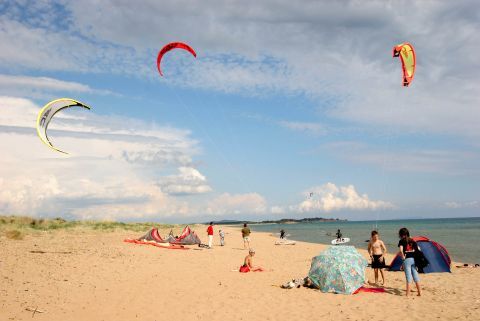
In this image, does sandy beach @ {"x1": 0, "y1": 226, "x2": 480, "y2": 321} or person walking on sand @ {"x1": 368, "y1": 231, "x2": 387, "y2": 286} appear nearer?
sandy beach @ {"x1": 0, "y1": 226, "x2": 480, "y2": 321}

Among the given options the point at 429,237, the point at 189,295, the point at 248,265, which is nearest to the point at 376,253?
the point at 248,265

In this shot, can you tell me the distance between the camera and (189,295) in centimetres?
996

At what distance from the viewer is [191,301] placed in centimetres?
935

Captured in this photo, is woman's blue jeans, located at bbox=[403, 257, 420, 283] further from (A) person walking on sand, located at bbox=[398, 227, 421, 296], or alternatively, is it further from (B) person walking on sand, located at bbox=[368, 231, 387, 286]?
(B) person walking on sand, located at bbox=[368, 231, 387, 286]

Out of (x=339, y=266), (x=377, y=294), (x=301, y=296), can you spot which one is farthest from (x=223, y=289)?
(x=377, y=294)

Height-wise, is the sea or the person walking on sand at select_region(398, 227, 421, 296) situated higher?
the person walking on sand at select_region(398, 227, 421, 296)

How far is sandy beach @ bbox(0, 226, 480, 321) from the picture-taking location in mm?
8188

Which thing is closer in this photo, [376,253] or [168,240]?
[376,253]

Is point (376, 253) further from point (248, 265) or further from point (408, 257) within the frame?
point (248, 265)

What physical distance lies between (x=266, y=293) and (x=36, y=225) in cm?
3178

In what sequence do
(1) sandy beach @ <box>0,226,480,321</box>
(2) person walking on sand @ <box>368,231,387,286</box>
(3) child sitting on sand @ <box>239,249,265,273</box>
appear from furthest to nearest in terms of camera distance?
(3) child sitting on sand @ <box>239,249,265,273</box> → (2) person walking on sand @ <box>368,231,387,286</box> → (1) sandy beach @ <box>0,226,480,321</box>

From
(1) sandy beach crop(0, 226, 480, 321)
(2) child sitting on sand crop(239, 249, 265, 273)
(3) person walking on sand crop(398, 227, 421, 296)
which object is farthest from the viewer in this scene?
(2) child sitting on sand crop(239, 249, 265, 273)

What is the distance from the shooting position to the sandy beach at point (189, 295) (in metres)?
8.19

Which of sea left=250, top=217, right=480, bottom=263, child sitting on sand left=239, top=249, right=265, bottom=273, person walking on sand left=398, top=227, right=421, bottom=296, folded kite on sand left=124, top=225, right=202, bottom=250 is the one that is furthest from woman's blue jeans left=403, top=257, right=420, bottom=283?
folded kite on sand left=124, top=225, right=202, bottom=250
